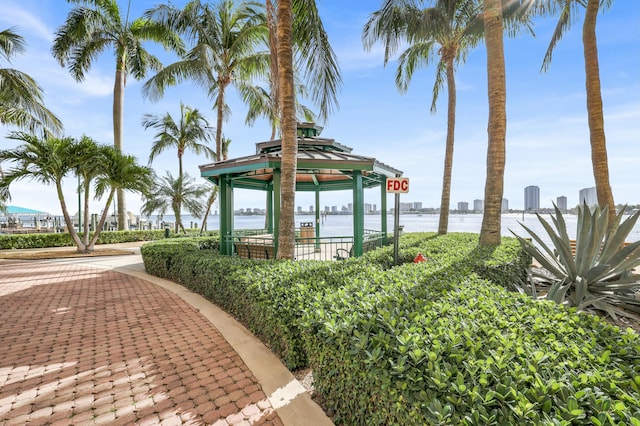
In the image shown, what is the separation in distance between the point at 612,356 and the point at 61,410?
180 inches

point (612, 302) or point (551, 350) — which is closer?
point (551, 350)

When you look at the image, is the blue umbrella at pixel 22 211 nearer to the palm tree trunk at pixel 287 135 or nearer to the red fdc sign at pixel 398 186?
the palm tree trunk at pixel 287 135

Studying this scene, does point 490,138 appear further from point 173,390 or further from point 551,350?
point 173,390

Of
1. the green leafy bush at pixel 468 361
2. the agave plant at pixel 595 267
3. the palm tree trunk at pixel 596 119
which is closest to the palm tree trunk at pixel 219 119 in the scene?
the green leafy bush at pixel 468 361

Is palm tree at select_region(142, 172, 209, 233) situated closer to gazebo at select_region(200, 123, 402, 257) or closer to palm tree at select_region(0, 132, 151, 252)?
palm tree at select_region(0, 132, 151, 252)

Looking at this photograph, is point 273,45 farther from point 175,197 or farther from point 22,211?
point 22,211

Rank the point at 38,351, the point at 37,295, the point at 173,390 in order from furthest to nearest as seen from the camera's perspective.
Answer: the point at 37,295, the point at 38,351, the point at 173,390

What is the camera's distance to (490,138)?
22.7 feet

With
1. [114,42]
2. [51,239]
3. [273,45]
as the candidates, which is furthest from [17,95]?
[273,45]

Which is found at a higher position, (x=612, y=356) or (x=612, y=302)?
(x=612, y=356)

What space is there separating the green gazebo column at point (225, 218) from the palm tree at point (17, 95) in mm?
15019

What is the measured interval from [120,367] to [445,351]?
370 cm

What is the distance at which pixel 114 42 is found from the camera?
1719 cm

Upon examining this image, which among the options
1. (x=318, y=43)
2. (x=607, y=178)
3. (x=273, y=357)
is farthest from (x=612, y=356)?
(x=607, y=178)
